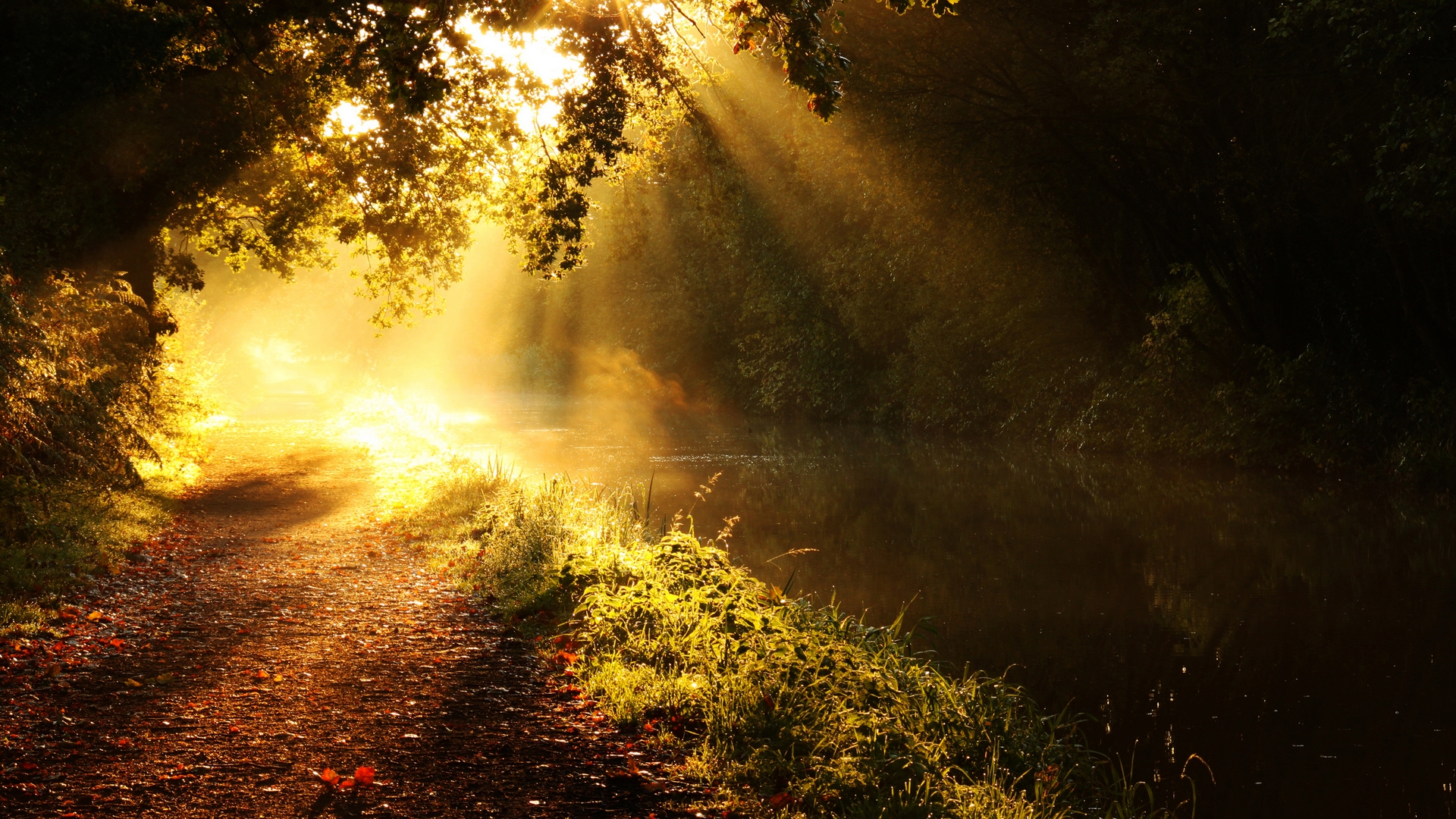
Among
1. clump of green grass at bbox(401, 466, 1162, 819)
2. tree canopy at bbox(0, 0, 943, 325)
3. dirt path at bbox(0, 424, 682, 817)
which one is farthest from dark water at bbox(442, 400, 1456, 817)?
tree canopy at bbox(0, 0, 943, 325)

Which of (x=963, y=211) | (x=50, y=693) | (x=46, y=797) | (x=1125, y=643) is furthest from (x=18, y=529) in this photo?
(x=963, y=211)

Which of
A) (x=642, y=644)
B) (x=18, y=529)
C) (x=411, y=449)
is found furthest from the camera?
(x=411, y=449)

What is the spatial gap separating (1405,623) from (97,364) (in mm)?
15315

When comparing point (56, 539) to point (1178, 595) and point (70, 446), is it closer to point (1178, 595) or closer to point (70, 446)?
point (70, 446)

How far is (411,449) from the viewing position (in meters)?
23.6

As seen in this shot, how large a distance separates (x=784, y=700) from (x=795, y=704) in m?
0.07

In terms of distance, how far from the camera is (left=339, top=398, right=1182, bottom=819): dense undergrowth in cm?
511

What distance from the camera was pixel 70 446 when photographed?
11.3 meters

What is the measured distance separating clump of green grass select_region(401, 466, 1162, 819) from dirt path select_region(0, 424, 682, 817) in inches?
16.5

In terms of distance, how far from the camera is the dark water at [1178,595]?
7.01 m

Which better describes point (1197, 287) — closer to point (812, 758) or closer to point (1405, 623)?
point (1405, 623)

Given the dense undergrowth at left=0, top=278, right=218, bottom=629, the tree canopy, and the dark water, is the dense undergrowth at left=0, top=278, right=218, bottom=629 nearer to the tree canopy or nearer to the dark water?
the tree canopy

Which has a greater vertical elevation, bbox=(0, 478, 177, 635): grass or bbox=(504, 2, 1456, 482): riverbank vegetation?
bbox=(504, 2, 1456, 482): riverbank vegetation

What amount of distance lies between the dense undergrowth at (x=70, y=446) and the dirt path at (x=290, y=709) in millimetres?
521
